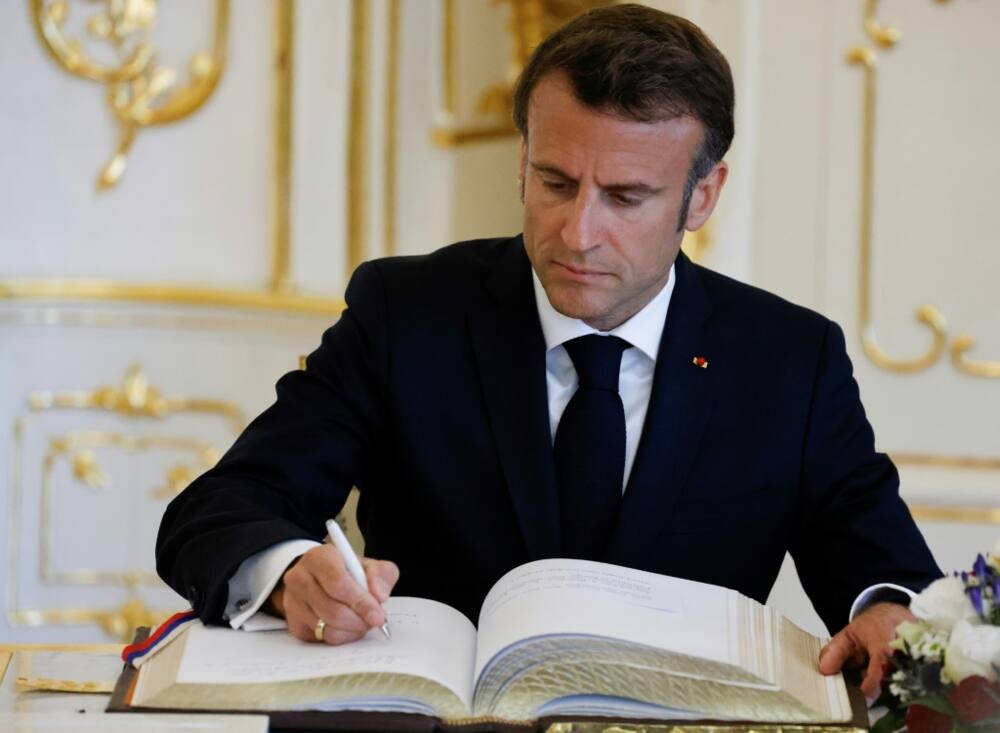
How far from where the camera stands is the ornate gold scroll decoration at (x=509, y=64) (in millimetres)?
4410

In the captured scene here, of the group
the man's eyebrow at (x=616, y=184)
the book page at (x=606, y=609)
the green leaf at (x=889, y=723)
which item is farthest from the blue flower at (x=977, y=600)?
the man's eyebrow at (x=616, y=184)

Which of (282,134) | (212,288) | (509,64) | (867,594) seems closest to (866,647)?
(867,594)

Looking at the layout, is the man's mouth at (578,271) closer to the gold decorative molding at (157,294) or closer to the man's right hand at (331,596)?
the man's right hand at (331,596)

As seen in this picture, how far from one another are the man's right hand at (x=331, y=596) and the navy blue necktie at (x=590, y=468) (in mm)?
461

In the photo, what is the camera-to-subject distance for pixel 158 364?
13.9ft

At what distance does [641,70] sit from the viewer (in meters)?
1.98

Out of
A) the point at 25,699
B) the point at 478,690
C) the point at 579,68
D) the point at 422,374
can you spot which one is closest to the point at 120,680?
the point at 25,699

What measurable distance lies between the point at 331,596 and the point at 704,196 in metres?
0.93

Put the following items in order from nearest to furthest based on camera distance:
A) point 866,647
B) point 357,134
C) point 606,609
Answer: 1. point 606,609
2. point 866,647
3. point 357,134

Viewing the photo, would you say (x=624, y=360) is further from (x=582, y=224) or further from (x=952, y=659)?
(x=952, y=659)

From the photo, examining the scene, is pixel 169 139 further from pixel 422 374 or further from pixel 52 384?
pixel 422 374

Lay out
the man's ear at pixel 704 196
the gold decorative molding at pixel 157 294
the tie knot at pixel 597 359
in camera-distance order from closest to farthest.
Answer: the tie knot at pixel 597 359, the man's ear at pixel 704 196, the gold decorative molding at pixel 157 294

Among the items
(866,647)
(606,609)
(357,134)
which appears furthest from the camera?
(357,134)

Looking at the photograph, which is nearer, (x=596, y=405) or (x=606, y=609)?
(x=606, y=609)
